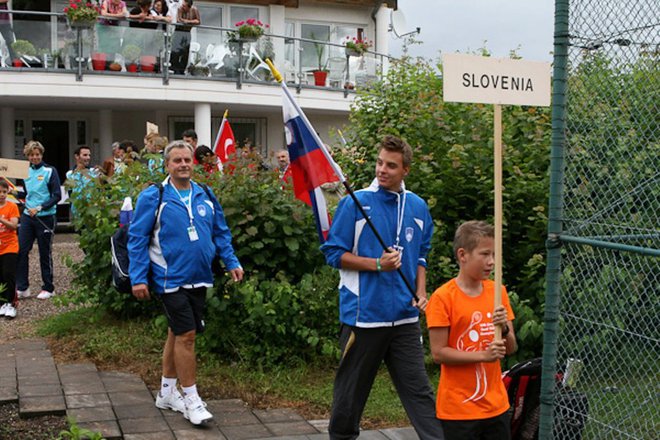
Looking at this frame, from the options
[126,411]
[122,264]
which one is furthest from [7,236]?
[126,411]

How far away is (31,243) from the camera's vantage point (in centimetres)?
1079

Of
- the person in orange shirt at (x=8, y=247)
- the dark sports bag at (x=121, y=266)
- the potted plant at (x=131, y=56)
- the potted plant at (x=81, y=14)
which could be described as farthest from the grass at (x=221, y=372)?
the potted plant at (x=131, y=56)

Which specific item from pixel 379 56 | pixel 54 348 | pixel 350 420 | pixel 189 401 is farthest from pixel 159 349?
pixel 379 56

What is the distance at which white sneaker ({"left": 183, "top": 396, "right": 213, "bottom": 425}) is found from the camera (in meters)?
5.89

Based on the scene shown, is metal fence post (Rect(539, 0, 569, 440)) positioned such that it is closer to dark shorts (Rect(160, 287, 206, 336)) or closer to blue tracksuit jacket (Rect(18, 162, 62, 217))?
dark shorts (Rect(160, 287, 206, 336))

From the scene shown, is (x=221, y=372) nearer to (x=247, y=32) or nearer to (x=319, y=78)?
(x=247, y=32)

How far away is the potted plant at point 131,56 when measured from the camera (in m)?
20.8

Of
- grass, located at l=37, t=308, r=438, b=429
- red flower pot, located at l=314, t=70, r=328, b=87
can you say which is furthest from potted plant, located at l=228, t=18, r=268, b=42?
grass, located at l=37, t=308, r=438, b=429

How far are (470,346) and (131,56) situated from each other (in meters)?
18.1

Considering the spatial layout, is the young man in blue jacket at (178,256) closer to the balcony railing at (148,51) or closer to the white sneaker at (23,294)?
the white sneaker at (23,294)

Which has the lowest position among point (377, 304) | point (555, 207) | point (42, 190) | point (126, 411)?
point (126, 411)

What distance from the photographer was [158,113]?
24953mm

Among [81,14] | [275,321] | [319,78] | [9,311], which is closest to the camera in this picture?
[275,321]

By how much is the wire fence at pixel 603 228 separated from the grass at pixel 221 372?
6.11 ft
